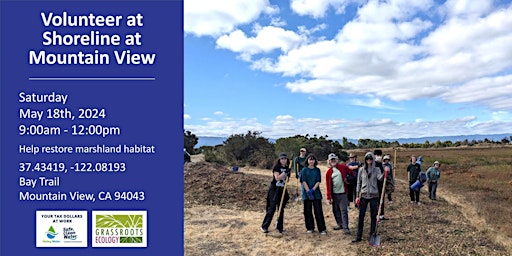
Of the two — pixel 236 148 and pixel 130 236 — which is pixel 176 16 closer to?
pixel 130 236

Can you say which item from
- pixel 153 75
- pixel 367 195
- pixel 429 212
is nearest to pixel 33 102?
pixel 153 75

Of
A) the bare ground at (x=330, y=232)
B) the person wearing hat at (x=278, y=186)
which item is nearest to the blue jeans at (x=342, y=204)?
the bare ground at (x=330, y=232)

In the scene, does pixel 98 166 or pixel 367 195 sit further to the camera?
pixel 367 195

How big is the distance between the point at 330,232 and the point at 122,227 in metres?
5.48

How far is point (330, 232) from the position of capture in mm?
7855

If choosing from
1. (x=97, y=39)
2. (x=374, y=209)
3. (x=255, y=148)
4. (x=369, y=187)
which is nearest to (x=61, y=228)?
(x=97, y=39)

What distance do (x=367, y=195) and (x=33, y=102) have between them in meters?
5.14

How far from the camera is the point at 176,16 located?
124 inches

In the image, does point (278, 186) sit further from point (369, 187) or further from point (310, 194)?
point (369, 187)

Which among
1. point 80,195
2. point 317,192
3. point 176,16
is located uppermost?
point 176,16

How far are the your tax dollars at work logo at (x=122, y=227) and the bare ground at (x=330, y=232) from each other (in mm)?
3854

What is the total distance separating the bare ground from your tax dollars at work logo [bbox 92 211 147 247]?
3.85 m

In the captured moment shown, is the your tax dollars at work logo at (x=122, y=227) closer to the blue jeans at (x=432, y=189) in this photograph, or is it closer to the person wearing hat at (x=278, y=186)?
the person wearing hat at (x=278, y=186)

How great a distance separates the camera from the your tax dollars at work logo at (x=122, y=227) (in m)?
3.09
